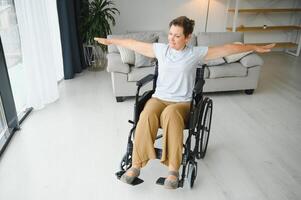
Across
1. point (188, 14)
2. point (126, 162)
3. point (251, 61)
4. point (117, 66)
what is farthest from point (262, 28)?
point (126, 162)

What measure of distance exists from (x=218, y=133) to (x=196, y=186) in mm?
773

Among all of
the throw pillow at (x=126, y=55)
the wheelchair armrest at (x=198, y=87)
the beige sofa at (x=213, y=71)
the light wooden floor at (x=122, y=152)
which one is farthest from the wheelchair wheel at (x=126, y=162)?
the throw pillow at (x=126, y=55)

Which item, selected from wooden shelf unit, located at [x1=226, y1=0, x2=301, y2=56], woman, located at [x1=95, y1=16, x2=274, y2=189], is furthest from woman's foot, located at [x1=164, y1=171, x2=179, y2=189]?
wooden shelf unit, located at [x1=226, y1=0, x2=301, y2=56]

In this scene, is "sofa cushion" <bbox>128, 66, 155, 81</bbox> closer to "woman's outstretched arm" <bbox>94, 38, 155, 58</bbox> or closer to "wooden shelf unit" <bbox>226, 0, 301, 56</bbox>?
"woman's outstretched arm" <bbox>94, 38, 155, 58</bbox>

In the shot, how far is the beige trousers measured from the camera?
164 cm

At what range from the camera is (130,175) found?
1.68m

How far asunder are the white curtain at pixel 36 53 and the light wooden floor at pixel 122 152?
0.55ft

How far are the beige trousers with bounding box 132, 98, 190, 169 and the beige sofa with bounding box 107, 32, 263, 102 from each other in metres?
1.32

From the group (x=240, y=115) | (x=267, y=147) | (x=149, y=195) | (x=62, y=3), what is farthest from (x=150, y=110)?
(x=62, y=3)

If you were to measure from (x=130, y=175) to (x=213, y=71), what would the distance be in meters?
1.88

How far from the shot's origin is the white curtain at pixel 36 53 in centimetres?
246

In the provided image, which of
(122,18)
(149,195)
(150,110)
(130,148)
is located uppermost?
(122,18)

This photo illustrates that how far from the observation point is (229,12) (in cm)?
495

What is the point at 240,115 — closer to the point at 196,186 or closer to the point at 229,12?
the point at 196,186
